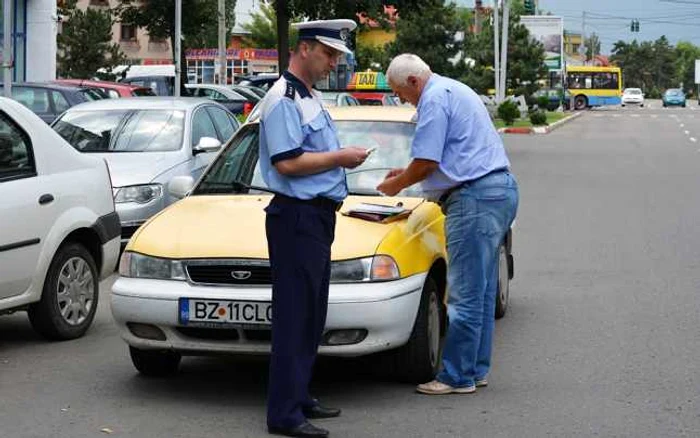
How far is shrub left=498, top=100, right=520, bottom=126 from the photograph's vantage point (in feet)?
153

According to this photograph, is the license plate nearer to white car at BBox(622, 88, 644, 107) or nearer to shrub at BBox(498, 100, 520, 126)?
shrub at BBox(498, 100, 520, 126)

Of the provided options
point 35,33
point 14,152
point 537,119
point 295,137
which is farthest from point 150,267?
point 537,119

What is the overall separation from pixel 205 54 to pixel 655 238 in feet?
253

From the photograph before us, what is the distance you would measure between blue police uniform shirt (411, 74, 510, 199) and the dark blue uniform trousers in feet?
2.83

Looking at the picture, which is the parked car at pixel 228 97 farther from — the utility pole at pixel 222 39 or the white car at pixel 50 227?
the white car at pixel 50 227

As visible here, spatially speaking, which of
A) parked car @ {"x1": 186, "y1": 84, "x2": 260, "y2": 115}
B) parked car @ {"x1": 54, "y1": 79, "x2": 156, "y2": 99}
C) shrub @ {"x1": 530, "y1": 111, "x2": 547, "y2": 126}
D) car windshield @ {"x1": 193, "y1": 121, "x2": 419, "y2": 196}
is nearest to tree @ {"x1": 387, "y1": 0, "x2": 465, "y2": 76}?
shrub @ {"x1": 530, "y1": 111, "x2": 547, "y2": 126}

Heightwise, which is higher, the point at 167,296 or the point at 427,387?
the point at 167,296

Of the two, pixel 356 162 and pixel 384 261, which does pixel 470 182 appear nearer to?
pixel 384 261

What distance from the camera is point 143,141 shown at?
499 inches

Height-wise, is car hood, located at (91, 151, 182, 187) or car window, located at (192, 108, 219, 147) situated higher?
car window, located at (192, 108, 219, 147)

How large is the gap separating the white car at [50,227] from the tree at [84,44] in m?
38.6

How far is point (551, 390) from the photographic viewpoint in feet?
22.5

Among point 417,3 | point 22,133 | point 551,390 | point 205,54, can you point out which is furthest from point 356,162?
point 205,54

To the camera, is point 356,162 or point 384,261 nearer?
point 356,162
